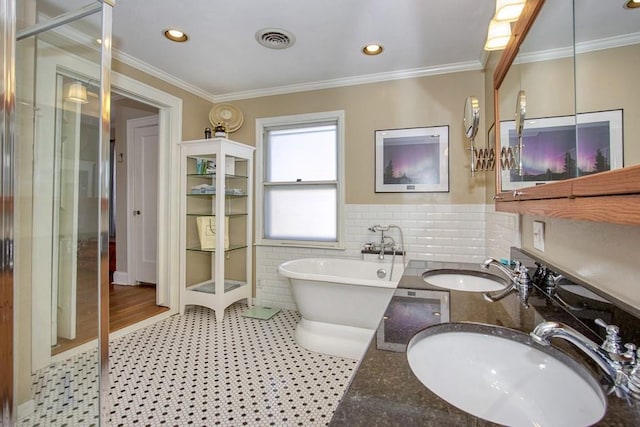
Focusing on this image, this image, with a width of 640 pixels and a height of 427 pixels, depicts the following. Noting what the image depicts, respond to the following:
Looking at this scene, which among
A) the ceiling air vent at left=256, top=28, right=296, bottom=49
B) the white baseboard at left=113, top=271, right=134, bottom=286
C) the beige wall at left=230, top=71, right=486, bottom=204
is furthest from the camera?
the white baseboard at left=113, top=271, right=134, bottom=286

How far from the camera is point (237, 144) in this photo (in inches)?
132

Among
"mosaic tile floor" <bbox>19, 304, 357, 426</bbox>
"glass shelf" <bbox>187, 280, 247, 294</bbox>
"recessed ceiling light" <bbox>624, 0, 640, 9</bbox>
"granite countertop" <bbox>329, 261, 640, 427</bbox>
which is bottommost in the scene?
"mosaic tile floor" <bbox>19, 304, 357, 426</bbox>

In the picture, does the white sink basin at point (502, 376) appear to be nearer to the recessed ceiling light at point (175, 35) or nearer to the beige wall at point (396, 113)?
the beige wall at point (396, 113)

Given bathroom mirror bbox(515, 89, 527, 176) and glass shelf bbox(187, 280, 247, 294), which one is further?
glass shelf bbox(187, 280, 247, 294)

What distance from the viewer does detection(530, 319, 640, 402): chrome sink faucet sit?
1.92 feet

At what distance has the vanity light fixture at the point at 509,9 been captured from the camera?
1398 mm

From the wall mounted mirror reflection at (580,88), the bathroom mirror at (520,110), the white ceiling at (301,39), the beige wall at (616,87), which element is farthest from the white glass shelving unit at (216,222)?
the beige wall at (616,87)

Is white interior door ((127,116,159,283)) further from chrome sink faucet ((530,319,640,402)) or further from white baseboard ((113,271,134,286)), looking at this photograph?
chrome sink faucet ((530,319,640,402))

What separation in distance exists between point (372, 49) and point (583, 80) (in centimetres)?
207

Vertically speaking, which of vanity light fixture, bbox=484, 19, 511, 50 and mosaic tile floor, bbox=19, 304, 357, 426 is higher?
vanity light fixture, bbox=484, 19, 511, 50

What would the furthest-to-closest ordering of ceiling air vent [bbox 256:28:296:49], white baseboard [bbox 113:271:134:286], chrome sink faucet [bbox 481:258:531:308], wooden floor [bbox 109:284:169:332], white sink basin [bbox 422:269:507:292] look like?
white baseboard [bbox 113:271:134:286] < wooden floor [bbox 109:284:169:332] < ceiling air vent [bbox 256:28:296:49] < white sink basin [bbox 422:269:507:292] < chrome sink faucet [bbox 481:258:531:308]

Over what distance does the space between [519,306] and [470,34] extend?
2.17m

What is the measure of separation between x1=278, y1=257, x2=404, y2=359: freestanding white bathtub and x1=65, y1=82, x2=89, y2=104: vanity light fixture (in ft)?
6.22

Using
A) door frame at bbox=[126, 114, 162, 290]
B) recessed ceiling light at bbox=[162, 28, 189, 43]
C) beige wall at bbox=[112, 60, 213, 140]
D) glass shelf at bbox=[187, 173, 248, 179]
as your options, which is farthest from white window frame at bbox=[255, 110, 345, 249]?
door frame at bbox=[126, 114, 162, 290]
